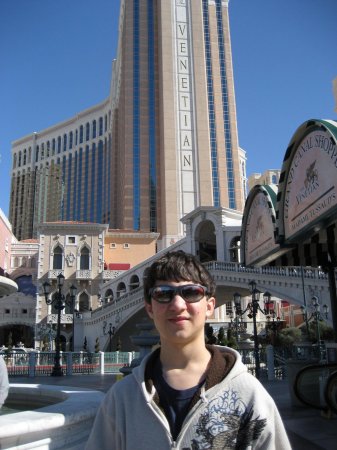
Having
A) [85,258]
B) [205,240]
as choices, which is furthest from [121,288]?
[205,240]

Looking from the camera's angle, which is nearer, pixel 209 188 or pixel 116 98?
pixel 209 188

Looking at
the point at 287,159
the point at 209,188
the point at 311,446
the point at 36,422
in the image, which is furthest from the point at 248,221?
the point at 209,188

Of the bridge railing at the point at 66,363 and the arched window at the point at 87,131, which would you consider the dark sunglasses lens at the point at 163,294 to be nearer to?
the bridge railing at the point at 66,363

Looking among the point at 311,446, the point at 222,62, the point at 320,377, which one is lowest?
the point at 311,446

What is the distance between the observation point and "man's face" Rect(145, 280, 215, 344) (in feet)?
6.16

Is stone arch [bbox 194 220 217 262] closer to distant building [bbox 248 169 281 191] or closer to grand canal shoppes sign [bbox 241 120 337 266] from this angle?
grand canal shoppes sign [bbox 241 120 337 266]

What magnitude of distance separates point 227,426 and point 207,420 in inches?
3.4

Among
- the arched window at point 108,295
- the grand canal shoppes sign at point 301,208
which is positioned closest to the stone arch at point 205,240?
the arched window at point 108,295

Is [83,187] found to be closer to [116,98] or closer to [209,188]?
[116,98]

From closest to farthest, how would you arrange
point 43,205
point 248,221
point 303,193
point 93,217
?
point 303,193
point 248,221
point 93,217
point 43,205

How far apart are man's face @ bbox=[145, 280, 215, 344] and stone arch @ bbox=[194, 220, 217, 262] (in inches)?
1504

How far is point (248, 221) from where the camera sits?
11.6 m

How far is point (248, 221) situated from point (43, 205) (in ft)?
336

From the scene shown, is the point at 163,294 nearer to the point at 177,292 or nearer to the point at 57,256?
the point at 177,292
